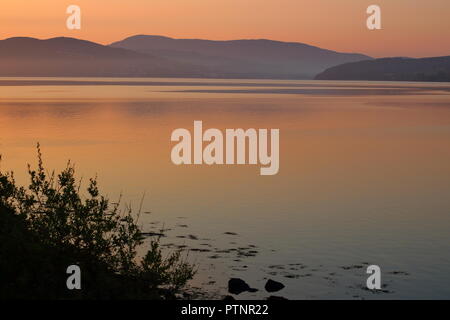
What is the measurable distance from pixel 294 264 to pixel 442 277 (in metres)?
5.31

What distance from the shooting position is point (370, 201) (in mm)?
36750

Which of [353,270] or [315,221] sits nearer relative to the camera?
[353,270]

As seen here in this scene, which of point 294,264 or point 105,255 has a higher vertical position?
point 105,255

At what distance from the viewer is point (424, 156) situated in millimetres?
56531

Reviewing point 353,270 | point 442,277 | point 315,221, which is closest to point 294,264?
point 353,270

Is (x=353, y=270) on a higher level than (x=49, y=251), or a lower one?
lower

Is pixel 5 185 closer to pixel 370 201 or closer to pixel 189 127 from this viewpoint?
pixel 370 201

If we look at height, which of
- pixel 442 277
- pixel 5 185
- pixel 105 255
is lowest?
pixel 442 277

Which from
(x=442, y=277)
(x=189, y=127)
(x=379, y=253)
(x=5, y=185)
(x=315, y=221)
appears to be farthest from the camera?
(x=189, y=127)

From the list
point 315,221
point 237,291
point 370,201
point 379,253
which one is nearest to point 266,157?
point 370,201

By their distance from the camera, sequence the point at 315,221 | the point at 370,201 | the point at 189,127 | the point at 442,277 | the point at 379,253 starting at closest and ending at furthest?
the point at 442,277
the point at 379,253
the point at 315,221
the point at 370,201
the point at 189,127

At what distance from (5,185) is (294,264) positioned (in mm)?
10761
